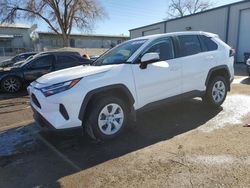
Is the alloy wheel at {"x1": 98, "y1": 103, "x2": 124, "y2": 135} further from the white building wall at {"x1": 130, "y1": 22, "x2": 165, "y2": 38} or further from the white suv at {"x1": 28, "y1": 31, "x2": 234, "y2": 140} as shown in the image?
the white building wall at {"x1": 130, "y1": 22, "x2": 165, "y2": 38}

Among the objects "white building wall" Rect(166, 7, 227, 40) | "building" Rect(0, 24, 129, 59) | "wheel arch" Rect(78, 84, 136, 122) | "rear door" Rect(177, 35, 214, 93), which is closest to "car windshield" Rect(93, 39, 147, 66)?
"wheel arch" Rect(78, 84, 136, 122)

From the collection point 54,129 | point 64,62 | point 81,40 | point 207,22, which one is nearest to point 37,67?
point 64,62

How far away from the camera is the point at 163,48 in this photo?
5301 mm

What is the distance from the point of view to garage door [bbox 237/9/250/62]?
17.4 metres

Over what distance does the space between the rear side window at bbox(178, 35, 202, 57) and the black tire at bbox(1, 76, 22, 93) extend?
287 inches

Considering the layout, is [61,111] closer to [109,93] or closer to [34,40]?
[109,93]

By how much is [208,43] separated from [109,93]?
114 inches

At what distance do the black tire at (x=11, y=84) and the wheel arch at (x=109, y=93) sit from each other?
23.1 ft

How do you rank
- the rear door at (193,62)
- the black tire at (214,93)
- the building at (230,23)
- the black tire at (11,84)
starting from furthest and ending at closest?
the building at (230,23) < the black tire at (11,84) < the black tire at (214,93) < the rear door at (193,62)

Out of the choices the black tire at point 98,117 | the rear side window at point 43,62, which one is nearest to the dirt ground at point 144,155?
the black tire at point 98,117

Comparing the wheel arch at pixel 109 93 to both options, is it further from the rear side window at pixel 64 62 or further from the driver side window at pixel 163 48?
the rear side window at pixel 64 62

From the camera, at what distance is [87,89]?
13.8ft

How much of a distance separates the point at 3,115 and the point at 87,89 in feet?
12.6

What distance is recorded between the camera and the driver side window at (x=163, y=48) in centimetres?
519
